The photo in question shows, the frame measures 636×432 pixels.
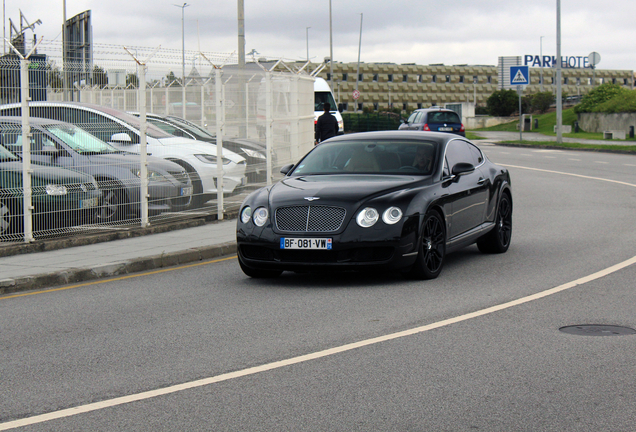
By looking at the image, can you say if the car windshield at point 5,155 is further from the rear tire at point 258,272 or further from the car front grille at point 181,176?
the rear tire at point 258,272

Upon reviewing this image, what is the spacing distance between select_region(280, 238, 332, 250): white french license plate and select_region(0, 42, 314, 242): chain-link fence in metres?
4.10

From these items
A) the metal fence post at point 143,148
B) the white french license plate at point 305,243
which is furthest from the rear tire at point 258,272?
the metal fence post at point 143,148

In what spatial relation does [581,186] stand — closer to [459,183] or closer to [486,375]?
[459,183]

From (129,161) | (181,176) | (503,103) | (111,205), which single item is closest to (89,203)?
(111,205)

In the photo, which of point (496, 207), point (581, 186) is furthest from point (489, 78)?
point (496, 207)

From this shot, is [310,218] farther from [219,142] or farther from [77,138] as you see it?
[219,142]

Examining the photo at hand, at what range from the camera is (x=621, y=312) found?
7203 mm

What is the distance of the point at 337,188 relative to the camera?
877cm

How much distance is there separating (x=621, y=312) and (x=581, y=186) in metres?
13.5

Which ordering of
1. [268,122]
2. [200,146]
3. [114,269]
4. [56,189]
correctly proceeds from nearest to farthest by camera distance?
1. [114,269]
2. [56,189]
3. [200,146]
4. [268,122]

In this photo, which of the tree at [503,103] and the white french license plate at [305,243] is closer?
the white french license plate at [305,243]

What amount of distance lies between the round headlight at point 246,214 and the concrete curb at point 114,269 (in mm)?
1845

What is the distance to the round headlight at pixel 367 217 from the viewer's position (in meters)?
8.37

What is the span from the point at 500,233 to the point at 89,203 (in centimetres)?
542
